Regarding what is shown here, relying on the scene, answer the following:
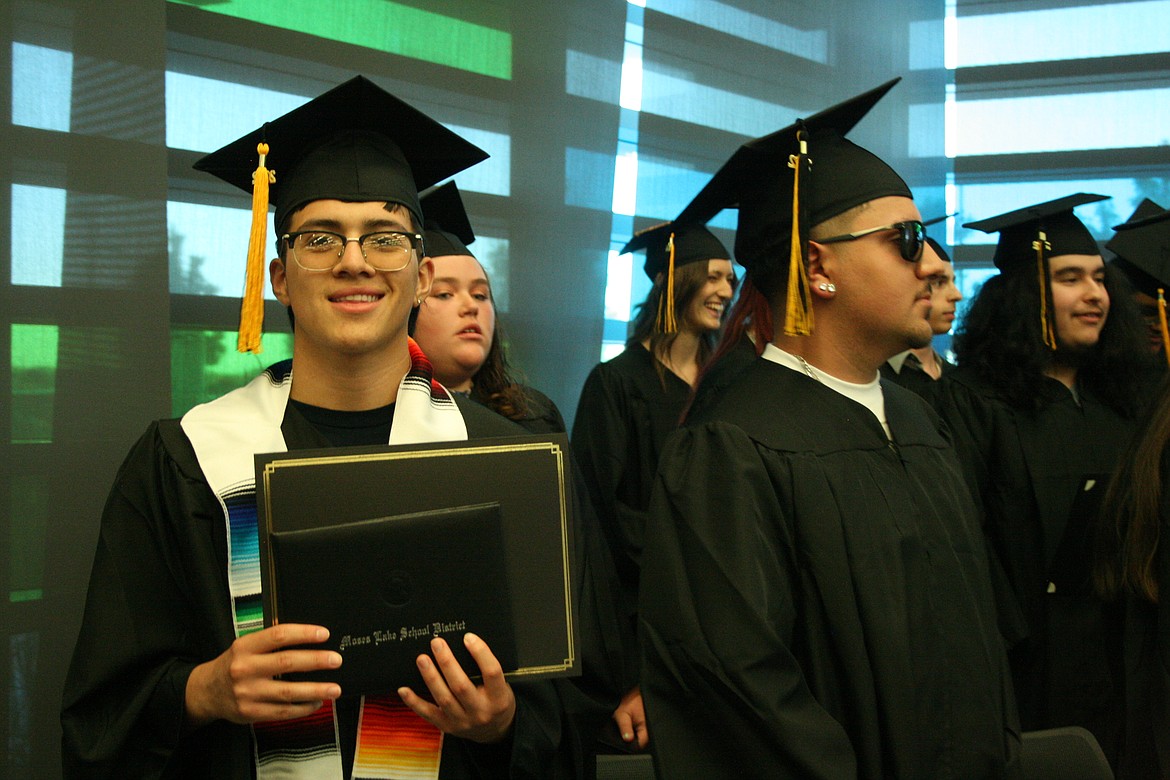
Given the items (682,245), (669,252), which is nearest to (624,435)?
(669,252)

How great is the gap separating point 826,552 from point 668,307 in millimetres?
2501

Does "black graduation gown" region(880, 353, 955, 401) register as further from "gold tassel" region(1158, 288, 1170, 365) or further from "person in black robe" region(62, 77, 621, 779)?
"person in black robe" region(62, 77, 621, 779)

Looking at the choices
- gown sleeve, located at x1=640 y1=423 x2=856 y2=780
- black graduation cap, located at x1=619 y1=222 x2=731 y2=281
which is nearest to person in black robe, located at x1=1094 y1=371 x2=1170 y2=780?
gown sleeve, located at x1=640 y1=423 x2=856 y2=780

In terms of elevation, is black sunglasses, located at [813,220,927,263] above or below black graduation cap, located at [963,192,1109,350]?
below

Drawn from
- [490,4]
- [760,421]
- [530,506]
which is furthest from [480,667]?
[490,4]

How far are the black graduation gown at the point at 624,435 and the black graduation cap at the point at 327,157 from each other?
2274mm

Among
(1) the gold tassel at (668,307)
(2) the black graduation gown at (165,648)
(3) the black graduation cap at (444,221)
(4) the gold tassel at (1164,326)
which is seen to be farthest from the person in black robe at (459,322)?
(4) the gold tassel at (1164,326)

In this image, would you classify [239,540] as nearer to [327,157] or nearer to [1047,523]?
[327,157]

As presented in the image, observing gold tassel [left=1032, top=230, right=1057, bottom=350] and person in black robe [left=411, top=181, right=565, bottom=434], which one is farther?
gold tassel [left=1032, top=230, right=1057, bottom=350]

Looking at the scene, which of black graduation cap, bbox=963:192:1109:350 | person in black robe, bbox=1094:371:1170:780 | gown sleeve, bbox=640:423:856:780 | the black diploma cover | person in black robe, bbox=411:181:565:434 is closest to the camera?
the black diploma cover

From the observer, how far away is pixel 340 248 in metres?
1.89

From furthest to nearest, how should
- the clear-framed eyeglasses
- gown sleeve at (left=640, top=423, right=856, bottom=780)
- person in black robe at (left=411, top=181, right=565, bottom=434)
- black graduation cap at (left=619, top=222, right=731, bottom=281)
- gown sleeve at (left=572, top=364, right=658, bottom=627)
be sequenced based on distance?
black graduation cap at (left=619, top=222, right=731, bottom=281)
gown sleeve at (left=572, top=364, right=658, bottom=627)
person in black robe at (left=411, top=181, right=565, bottom=434)
the clear-framed eyeglasses
gown sleeve at (left=640, top=423, right=856, bottom=780)

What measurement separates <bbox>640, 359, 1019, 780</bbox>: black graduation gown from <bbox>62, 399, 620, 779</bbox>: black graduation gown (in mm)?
A: 234

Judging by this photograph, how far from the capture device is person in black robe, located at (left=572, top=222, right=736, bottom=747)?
13.6 ft
